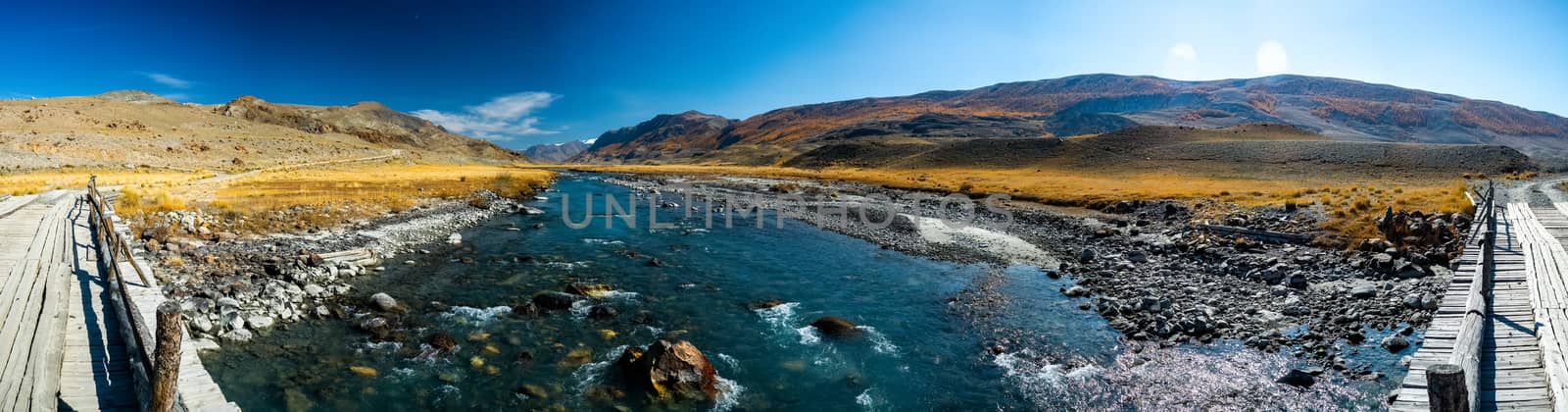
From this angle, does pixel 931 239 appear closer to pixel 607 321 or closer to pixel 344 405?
pixel 607 321

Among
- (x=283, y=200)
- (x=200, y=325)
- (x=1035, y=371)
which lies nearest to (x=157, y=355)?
(x=200, y=325)

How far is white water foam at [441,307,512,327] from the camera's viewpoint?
41.9 ft

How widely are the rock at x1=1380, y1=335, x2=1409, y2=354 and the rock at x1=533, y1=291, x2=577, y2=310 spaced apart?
1732cm

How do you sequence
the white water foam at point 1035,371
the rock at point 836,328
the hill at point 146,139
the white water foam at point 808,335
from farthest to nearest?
the hill at point 146,139, the rock at point 836,328, the white water foam at point 808,335, the white water foam at point 1035,371

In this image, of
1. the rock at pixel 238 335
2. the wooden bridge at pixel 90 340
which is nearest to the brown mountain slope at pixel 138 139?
the wooden bridge at pixel 90 340

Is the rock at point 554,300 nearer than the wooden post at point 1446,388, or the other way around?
the wooden post at point 1446,388

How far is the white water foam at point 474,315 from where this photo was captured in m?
12.8

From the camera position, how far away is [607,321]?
13.1 metres

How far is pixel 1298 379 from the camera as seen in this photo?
968 centimetres

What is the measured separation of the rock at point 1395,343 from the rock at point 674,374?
41.7 ft

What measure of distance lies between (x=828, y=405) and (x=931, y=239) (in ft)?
52.8

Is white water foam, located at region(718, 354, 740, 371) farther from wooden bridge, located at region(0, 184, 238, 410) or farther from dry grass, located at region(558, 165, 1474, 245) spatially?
dry grass, located at region(558, 165, 1474, 245)

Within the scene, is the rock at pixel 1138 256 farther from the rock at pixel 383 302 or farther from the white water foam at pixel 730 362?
the rock at pixel 383 302

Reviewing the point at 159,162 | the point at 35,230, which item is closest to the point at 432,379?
the point at 35,230
